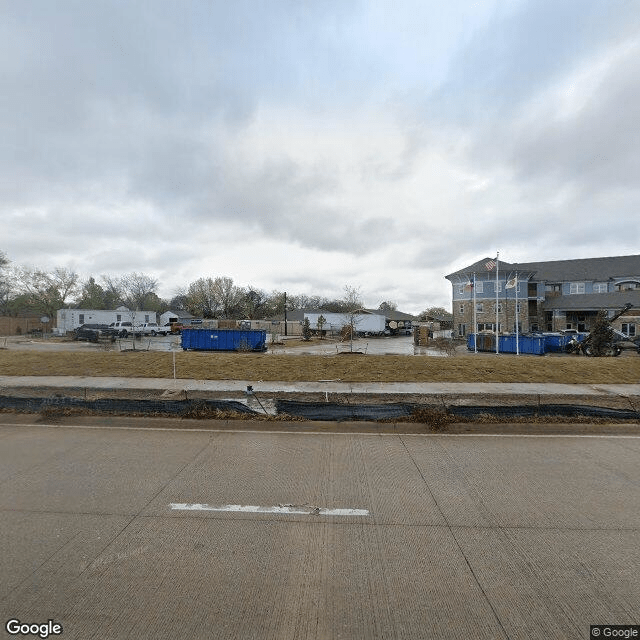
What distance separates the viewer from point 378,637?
268 cm

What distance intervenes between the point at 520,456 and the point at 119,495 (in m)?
6.19

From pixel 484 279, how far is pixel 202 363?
4188 cm

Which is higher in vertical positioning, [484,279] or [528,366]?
[484,279]

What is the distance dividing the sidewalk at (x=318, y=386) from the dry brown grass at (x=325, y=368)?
0.64 m

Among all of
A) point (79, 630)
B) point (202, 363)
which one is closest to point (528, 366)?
point (202, 363)

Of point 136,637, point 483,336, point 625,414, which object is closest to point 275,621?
point 136,637

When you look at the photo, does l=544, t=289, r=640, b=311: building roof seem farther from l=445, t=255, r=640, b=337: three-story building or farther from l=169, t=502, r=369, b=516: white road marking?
l=169, t=502, r=369, b=516: white road marking

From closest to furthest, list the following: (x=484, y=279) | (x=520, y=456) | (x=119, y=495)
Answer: (x=119, y=495), (x=520, y=456), (x=484, y=279)

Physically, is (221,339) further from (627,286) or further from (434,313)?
(434,313)

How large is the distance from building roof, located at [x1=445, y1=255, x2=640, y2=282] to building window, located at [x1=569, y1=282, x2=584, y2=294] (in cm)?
73

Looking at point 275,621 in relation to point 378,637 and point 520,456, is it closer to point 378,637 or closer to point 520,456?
point 378,637

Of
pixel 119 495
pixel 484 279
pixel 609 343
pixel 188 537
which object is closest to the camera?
pixel 188 537

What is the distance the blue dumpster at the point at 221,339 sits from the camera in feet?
90.0

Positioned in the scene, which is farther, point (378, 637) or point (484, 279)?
point (484, 279)
